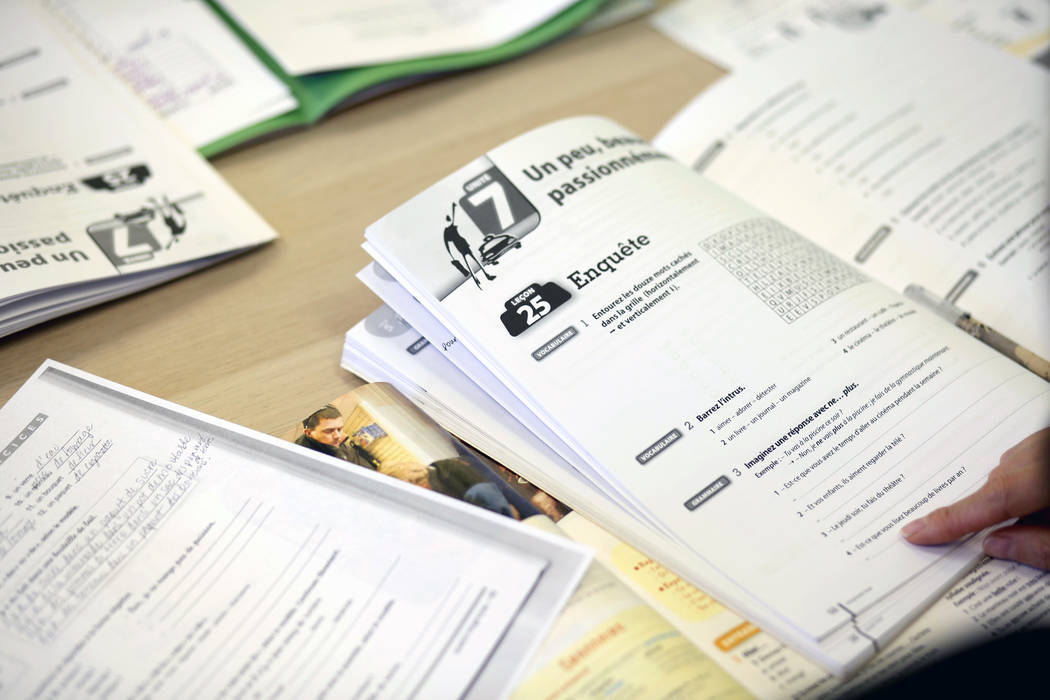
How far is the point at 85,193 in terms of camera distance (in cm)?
63

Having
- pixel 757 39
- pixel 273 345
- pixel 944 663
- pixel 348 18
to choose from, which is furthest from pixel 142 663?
pixel 757 39

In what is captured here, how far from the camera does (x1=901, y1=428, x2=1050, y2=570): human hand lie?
430mm

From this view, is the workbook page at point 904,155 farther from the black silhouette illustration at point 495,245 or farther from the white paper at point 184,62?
the white paper at point 184,62

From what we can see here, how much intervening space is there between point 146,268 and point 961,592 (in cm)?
56

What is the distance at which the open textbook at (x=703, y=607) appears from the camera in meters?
0.40

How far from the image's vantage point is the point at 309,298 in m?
0.62

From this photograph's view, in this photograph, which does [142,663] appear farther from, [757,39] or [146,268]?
[757,39]

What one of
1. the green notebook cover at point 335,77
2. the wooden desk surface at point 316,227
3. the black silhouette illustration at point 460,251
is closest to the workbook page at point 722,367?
the black silhouette illustration at point 460,251

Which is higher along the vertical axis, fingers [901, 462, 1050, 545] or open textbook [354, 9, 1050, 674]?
open textbook [354, 9, 1050, 674]

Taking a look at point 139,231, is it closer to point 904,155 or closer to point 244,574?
point 244,574

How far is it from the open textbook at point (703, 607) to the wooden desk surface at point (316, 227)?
0.11 m

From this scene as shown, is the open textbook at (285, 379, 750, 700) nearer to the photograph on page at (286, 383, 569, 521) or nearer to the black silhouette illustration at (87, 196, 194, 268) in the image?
the photograph on page at (286, 383, 569, 521)

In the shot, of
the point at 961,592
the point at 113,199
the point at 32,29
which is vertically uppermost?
the point at 32,29

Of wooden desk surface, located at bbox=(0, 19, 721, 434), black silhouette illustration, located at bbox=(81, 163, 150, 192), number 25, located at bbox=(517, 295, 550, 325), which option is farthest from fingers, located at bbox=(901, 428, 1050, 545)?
black silhouette illustration, located at bbox=(81, 163, 150, 192)
